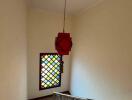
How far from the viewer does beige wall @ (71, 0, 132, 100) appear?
1919 mm

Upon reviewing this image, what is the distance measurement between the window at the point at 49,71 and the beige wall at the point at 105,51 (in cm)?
58

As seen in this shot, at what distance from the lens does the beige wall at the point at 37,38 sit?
124 inches

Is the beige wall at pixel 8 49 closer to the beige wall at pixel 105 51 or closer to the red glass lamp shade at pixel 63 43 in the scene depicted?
the red glass lamp shade at pixel 63 43

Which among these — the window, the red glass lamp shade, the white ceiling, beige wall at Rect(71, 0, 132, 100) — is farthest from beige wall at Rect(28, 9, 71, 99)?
the red glass lamp shade

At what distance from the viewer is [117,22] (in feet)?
6.83

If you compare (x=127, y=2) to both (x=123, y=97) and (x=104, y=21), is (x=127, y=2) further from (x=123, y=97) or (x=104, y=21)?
(x=123, y=97)

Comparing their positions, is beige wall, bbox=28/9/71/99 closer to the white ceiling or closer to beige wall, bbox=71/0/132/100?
the white ceiling

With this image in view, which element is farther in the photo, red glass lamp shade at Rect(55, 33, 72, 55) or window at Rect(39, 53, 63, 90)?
window at Rect(39, 53, 63, 90)

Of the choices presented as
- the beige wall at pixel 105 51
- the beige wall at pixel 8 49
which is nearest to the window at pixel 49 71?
the beige wall at pixel 105 51

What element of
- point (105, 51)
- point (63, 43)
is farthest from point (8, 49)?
point (105, 51)

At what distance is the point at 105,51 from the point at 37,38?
1755mm

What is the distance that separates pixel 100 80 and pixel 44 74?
1609mm

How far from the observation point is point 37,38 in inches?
127

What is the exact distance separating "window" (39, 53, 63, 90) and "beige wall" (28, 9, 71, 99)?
0.38 ft
